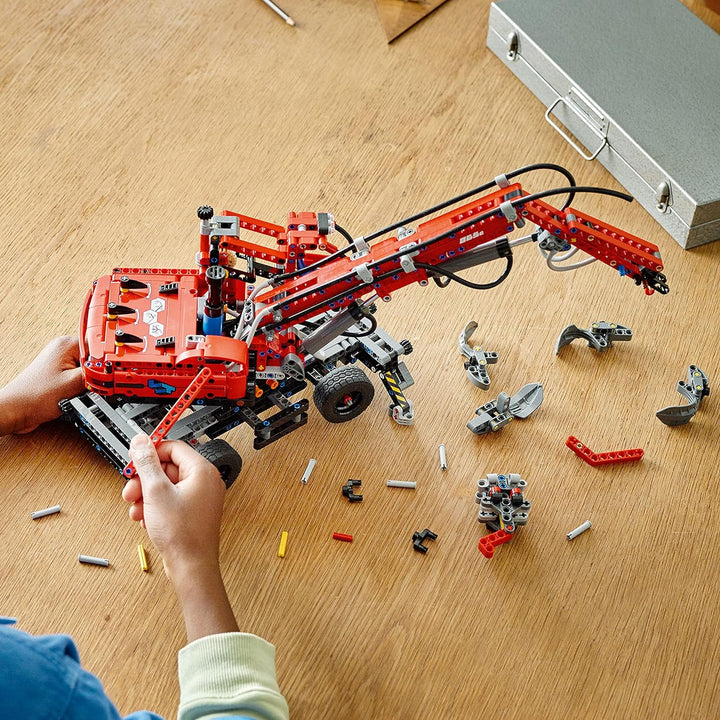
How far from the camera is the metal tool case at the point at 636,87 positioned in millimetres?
2594

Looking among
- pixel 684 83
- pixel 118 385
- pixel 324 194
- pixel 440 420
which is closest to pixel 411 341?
pixel 440 420

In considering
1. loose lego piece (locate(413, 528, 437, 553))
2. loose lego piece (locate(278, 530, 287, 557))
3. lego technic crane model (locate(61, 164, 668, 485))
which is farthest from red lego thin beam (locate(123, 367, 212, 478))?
loose lego piece (locate(413, 528, 437, 553))

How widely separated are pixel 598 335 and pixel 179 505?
1.24m

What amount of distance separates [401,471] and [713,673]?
2.57 ft

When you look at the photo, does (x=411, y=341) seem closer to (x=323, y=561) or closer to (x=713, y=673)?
(x=323, y=561)

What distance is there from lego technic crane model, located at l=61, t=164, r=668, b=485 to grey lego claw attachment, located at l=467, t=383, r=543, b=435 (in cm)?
26

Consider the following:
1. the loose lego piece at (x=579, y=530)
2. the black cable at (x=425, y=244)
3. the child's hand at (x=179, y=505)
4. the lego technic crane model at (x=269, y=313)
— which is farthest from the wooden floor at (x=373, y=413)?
the black cable at (x=425, y=244)

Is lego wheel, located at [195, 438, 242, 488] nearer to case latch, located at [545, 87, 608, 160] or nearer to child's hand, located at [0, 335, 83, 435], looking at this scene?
child's hand, located at [0, 335, 83, 435]

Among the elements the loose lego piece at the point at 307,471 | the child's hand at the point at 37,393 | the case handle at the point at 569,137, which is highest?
the child's hand at the point at 37,393

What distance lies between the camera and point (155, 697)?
1820mm

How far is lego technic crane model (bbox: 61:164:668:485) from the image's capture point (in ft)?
6.27

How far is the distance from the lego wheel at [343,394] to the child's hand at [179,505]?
405 mm

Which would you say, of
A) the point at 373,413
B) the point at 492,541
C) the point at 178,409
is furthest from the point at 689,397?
the point at 178,409

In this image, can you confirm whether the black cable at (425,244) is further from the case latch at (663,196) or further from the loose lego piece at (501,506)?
the case latch at (663,196)
